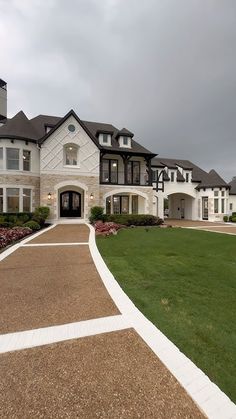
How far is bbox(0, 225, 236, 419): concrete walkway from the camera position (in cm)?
225

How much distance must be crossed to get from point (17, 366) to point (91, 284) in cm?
297

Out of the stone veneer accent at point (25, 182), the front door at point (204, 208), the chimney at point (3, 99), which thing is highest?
the chimney at point (3, 99)

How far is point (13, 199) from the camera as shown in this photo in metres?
19.9

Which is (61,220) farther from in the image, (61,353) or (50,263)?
(61,353)

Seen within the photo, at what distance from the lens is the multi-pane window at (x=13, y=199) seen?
1975 centimetres

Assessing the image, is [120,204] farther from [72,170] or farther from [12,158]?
[12,158]

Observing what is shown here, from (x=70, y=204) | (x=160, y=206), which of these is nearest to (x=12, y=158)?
(x=70, y=204)

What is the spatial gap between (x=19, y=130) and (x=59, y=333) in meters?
20.5

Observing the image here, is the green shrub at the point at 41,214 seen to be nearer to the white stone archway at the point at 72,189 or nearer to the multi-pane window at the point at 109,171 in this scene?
the white stone archway at the point at 72,189

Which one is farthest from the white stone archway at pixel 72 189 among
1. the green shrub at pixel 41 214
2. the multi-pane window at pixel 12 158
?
the multi-pane window at pixel 12 158

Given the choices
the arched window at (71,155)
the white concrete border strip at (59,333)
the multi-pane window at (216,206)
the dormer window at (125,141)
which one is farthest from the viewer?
the multi-pane window at (216,206)

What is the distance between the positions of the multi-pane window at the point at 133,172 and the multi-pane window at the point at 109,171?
1.48m

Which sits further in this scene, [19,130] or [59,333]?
[19,130]

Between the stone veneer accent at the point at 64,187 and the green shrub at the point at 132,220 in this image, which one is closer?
the green shrub at the point at 132,220
